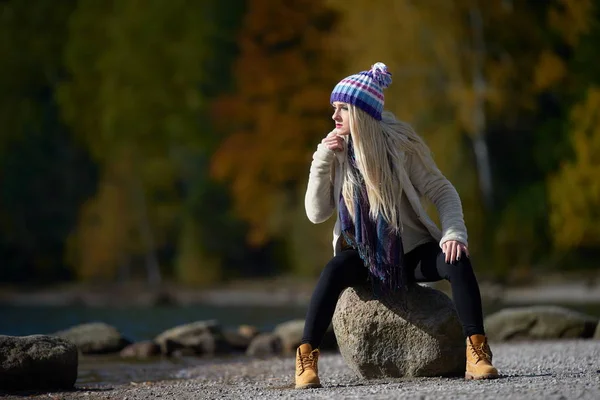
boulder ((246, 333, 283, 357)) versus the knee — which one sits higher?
the knee

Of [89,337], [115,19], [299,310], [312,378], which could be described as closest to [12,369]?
[312,378]

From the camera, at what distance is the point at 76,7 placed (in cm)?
3450

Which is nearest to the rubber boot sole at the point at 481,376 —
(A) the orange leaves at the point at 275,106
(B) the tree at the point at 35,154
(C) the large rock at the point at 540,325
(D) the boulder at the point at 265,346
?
(C) the large rock at the point at 540,325

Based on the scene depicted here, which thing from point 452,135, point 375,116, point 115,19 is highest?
point 115,19

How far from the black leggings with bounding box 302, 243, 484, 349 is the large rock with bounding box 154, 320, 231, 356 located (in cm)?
608

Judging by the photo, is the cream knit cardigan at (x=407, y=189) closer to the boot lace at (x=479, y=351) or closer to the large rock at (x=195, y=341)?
the boot lace at (x=479, y=351)

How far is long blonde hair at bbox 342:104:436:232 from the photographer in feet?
20.9

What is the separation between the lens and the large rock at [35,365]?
798cm

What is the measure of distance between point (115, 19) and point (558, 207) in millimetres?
13806

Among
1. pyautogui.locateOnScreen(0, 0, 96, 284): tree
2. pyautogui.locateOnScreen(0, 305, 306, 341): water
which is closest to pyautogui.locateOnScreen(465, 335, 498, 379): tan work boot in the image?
pyautogui.locateOnScreen(0, 305, 306, 341): water

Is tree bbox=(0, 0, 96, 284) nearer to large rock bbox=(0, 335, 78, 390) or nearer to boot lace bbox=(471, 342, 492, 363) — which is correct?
large rock bbox=(0, 335, 78, 390)

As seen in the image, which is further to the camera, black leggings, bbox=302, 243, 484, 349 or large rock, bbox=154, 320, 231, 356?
large rock, bbox=154, 320, 231, 356

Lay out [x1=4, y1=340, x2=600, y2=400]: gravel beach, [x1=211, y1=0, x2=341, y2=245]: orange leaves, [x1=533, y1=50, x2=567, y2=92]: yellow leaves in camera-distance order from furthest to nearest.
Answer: [x1=211, y1=0, x2=341, y2=245]: orange leaves < [x1=533, y1=50, x2=567, y2=92]: yellow leaves < [x1=4, y1=340, x2=600, y2=400]: gravel beach

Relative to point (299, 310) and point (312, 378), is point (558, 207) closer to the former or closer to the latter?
point (299, 310)
